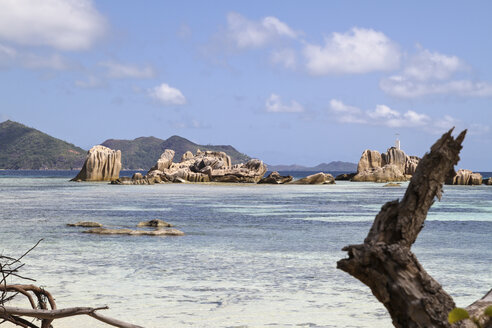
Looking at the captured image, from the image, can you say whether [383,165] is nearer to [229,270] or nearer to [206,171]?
[206,171]

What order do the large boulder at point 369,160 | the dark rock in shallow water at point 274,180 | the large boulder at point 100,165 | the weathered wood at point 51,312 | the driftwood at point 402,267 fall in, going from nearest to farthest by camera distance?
1. the driftwood at point 402,267
2. the weathered wood at point 51,312
3. the dark rock in shallow water at point 274,180
4. the large boulder at point 100,165
5. the large boulder at point 369,160

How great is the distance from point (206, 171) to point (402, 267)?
88745 millimetres

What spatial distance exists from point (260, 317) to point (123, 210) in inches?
1017

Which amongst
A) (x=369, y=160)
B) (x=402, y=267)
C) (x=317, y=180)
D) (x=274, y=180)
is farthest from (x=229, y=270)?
(x=369, y=160)

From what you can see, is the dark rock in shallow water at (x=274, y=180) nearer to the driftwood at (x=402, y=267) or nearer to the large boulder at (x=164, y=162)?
the large boulder at (x=164, y=162)

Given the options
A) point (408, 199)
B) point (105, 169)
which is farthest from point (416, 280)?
point (105, 169)

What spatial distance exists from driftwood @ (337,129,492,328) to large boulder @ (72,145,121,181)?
90993 mm

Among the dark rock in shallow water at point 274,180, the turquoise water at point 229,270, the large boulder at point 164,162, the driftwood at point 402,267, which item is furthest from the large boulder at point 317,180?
the driftwood at point 402,267

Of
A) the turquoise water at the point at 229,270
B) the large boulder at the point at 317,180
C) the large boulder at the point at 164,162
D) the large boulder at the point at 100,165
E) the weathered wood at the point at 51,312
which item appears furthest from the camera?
the large boulder at the point at 164,162

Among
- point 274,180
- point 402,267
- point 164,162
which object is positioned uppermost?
point 164,162

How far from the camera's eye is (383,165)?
11381 centimetres

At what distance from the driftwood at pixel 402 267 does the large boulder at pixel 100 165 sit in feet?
299

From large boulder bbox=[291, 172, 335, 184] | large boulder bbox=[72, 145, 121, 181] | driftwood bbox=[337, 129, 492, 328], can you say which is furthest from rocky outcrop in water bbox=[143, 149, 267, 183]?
driftwood bbox=[337, 129, 492, 328]

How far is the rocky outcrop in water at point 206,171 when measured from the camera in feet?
296
